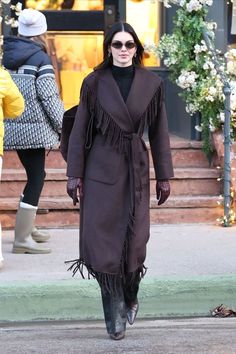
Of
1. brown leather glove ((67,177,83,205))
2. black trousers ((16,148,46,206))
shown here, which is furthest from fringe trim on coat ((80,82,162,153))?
black trousers ((16,148,46,206))

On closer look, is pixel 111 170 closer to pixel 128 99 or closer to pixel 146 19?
pixel 128 99

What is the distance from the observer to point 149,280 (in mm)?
6551

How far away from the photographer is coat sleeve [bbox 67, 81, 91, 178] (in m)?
5.49

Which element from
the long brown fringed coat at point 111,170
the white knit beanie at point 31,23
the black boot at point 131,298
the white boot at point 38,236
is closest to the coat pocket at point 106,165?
the long brown fringed coat at point 111,170

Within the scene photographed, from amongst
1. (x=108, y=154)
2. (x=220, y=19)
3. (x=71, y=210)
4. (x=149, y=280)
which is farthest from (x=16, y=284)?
(x=220, y=19)

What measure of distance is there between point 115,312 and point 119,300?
77mm

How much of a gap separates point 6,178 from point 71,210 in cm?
69

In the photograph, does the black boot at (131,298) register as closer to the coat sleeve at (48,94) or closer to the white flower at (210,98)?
the coat sleeve at (48,94)

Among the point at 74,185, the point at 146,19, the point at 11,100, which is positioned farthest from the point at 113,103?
the point at 146,19

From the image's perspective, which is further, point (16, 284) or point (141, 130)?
point (16, 284)

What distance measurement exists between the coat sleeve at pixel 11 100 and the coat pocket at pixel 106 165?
134cm

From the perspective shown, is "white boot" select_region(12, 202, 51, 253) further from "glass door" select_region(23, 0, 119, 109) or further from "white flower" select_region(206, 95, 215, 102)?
"glass door" select_region(23, 0, 119, 109)

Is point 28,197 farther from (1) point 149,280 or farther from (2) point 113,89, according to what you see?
(2) point 113,89

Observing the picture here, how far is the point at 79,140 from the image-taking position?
18.1 feet
